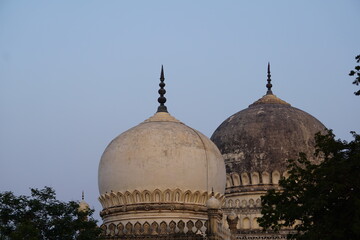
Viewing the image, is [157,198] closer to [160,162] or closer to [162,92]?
[160,162]

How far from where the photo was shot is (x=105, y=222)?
29141 millimetres


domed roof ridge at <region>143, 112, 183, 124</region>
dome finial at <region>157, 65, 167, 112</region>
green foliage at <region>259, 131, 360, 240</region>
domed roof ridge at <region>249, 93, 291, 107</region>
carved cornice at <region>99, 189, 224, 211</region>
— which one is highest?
domed roof ridge at <region>249, 93, 291, 107</region>

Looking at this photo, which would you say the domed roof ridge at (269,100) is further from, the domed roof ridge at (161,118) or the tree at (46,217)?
the tree at (46,217)

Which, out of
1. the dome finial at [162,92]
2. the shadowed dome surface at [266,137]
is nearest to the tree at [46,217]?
the dome finial at [162,92]

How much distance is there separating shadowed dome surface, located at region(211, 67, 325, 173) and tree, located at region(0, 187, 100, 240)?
13.4 metres

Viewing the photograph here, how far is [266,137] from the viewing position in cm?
3647

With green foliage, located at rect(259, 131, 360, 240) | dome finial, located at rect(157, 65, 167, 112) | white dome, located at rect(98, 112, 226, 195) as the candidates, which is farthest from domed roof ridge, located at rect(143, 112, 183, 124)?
green foliage, located at rect(259, 131, 360, 240)

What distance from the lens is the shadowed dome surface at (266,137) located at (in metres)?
36.0

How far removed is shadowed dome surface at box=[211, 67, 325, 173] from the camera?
36000 mm

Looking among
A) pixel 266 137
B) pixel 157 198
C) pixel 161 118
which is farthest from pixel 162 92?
pixel 266 137

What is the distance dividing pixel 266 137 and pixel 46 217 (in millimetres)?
14723

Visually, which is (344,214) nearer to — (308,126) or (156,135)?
(156,135)

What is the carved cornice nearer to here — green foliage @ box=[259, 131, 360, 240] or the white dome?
the white dome

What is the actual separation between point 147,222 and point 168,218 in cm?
68
